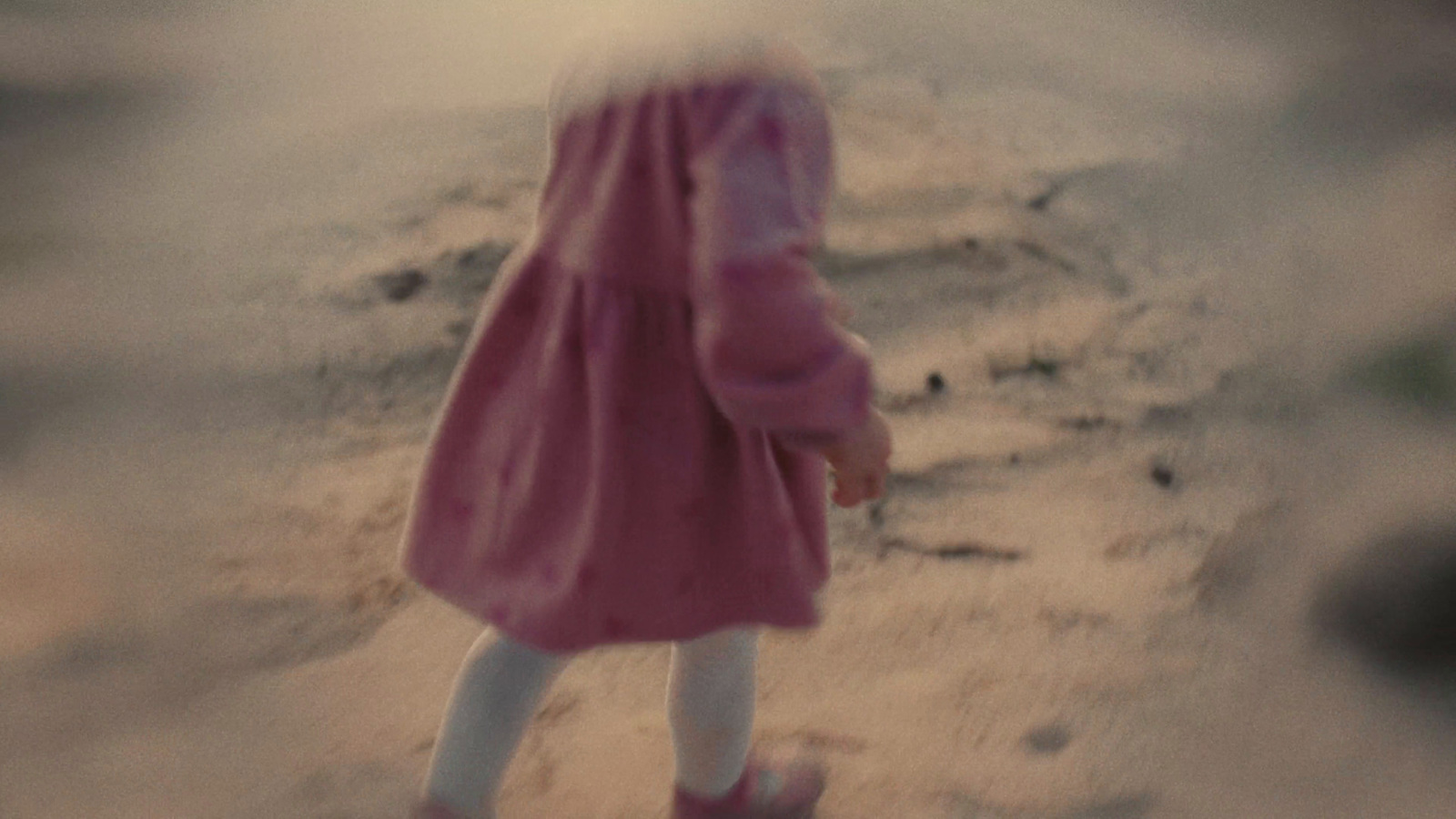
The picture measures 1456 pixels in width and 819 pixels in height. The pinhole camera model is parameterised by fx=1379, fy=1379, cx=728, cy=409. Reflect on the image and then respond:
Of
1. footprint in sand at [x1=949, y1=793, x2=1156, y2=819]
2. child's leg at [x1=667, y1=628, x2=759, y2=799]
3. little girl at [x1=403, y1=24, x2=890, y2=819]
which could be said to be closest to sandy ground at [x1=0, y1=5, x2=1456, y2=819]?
footprint in sand at [x1=949, y1=793, x2=1156, y2=819]

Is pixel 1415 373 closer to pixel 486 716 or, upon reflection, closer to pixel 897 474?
pixel 897 474

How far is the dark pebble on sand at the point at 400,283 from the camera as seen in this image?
237 cm

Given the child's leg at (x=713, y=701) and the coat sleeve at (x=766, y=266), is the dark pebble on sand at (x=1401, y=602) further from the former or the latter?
the coat sleeve at (x=766, y=266)

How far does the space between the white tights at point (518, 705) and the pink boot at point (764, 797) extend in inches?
4.2

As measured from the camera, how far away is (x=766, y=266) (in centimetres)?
94

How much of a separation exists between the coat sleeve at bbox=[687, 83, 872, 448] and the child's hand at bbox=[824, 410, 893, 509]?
44 mm

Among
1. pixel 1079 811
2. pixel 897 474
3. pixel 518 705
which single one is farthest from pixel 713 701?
pixel 897 474

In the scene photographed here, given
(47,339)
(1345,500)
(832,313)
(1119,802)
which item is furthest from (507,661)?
(47,339)

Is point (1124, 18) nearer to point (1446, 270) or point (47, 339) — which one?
point (1446, 270)

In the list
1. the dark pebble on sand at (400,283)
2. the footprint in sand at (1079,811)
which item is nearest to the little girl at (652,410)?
the footprint in sand at (1079,811)

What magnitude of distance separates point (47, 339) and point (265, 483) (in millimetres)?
679

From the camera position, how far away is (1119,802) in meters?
1.49

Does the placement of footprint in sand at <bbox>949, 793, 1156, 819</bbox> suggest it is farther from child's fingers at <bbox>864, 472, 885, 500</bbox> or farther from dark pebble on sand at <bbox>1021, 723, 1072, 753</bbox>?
child's fingers at <bbox>864, 472, 885, 500</bbox>

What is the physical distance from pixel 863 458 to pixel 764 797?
53 cm
